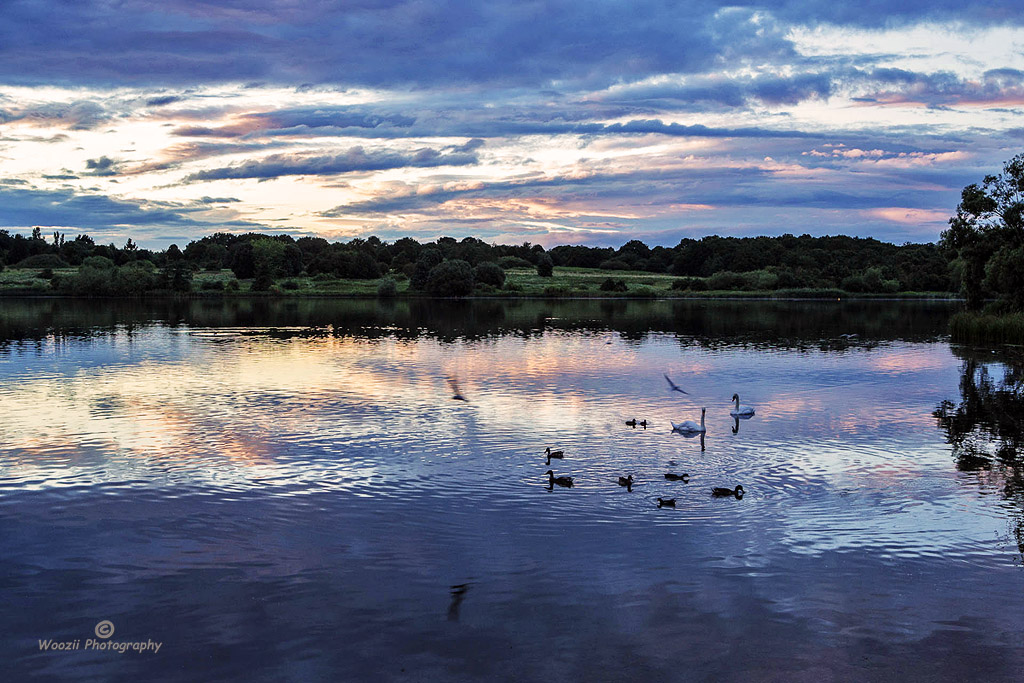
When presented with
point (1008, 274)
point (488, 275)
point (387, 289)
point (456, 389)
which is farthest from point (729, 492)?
point (488, 275)

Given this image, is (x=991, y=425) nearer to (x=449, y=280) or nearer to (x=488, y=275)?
(x=449, y=280)

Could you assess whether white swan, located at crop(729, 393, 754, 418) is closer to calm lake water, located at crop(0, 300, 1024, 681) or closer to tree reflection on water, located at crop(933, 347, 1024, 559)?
calm lake water, located at crop(0, 300, 1024, 681)

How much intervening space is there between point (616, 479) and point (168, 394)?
2450 cm

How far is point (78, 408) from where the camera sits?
114 ft

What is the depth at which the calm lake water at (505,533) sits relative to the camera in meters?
13.3

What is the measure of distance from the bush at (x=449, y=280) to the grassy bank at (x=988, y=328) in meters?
120

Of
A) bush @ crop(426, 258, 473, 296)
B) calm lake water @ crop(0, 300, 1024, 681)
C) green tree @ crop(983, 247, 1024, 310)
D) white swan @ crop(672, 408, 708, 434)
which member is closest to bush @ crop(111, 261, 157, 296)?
bush @ crop(426, 258, 473, 296)

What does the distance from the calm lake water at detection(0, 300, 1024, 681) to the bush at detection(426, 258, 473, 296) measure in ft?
456

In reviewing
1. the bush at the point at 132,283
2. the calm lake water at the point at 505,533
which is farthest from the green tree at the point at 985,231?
the bush at the point at 132,283

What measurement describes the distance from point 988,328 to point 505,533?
199 feet

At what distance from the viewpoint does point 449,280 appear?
594 ft

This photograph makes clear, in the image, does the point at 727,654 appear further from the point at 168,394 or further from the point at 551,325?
the point at 551,325

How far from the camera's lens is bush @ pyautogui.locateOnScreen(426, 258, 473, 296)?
181 m

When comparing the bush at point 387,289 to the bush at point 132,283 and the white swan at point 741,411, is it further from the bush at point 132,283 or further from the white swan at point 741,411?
the white swan at point 741,411
